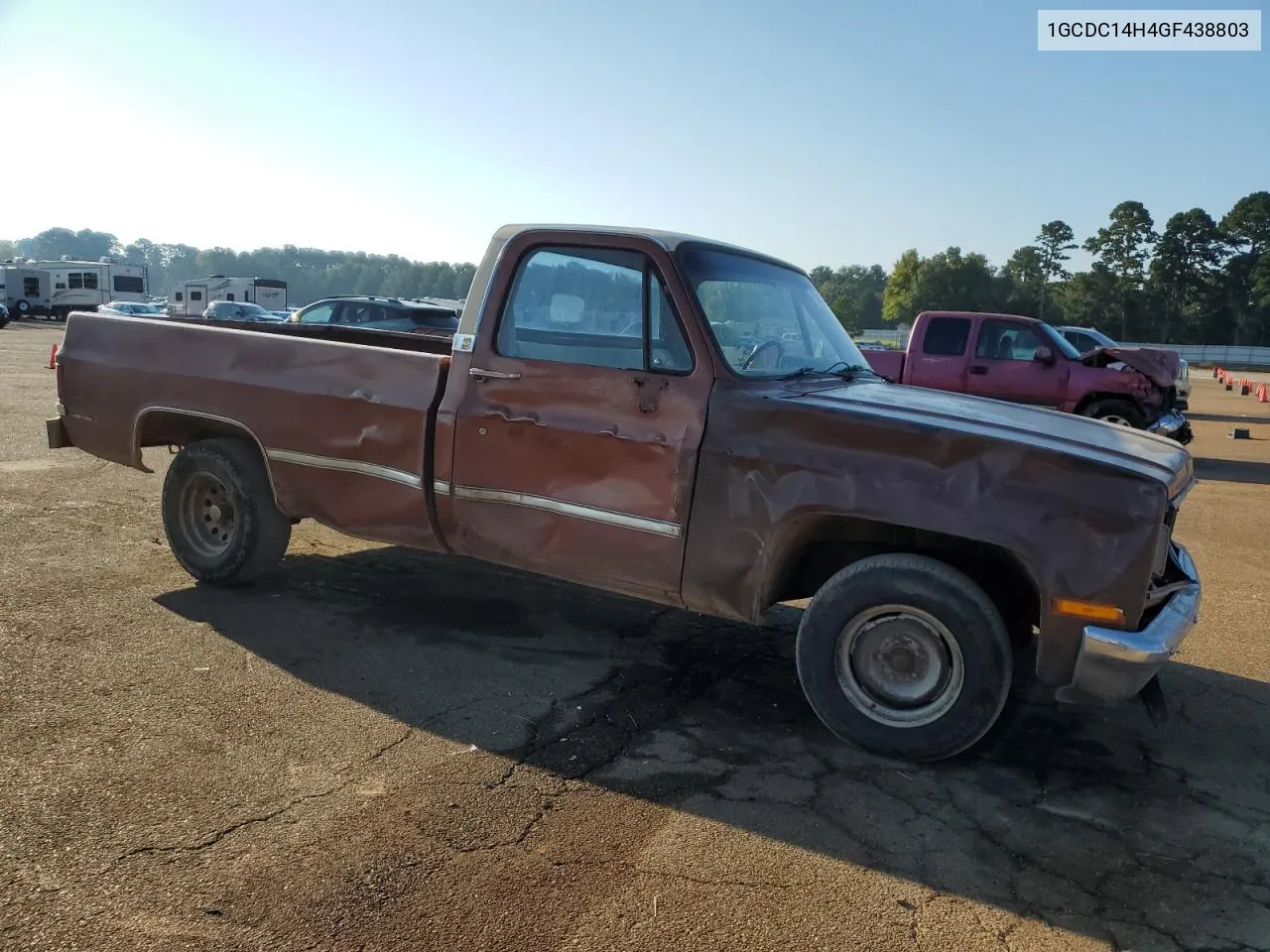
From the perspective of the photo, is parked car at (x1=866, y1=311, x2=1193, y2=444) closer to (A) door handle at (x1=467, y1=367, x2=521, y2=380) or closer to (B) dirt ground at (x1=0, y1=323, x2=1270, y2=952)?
(B) dirt ground at (x1=0, y1=323, x2=1270, y2=952)

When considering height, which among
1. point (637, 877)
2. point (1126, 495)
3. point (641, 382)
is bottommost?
point (637, 877)

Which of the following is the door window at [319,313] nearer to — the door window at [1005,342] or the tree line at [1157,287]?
the door window at [1005,342]

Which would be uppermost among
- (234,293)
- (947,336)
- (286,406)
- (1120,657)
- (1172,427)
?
(234,293)

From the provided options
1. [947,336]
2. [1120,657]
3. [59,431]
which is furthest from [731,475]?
[947,336]

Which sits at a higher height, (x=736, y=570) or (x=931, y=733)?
(x=736, y=570)

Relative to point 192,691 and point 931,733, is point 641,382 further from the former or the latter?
point 192,691

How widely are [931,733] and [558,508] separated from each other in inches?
72.4

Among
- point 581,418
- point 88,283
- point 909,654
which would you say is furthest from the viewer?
point 88,283

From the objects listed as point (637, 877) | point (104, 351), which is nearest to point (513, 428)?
point (637, 877)

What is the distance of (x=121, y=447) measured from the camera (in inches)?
220

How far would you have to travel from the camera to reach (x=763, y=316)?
14.6ft

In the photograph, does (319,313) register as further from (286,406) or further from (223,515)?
(286,406)

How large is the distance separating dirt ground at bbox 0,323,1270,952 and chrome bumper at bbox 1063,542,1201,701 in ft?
1.51

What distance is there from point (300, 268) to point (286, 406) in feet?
518
